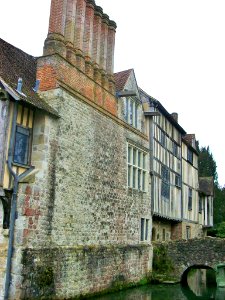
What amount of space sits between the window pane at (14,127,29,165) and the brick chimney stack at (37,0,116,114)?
6.24 ft

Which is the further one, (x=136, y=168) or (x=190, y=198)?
(x=190, y=198)

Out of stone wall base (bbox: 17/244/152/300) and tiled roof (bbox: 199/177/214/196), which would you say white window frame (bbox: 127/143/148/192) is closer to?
stone wall base (bbox: 17/244/152/300)

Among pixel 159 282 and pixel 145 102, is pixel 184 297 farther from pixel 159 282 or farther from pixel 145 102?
pixel 145 102

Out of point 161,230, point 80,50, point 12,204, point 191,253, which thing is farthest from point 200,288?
point 80,50

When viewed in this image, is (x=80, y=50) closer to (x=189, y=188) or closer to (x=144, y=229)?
(x=144, y=229)

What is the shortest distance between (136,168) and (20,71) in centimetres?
700

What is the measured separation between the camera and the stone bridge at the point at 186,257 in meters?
16.5

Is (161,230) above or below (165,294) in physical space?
above

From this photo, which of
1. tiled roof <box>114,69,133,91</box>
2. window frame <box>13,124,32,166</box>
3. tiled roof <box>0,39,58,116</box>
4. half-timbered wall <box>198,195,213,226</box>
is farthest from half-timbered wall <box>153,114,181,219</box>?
window frame <box>13,124,32,166</box>

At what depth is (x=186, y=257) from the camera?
17125mm

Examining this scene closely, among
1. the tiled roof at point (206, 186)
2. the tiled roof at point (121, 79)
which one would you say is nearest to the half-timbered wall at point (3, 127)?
the tiled roof at point (121, 79)

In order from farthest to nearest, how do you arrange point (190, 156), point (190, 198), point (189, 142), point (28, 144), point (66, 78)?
1. point (189, 142)
2. point (190, 156)
3. point (190, 198)
4. point (66, 78)
5. point (28, 144)

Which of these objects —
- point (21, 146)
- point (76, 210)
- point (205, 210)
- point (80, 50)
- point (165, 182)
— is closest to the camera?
point (21, 146)

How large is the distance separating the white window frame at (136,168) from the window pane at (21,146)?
20.8ft
